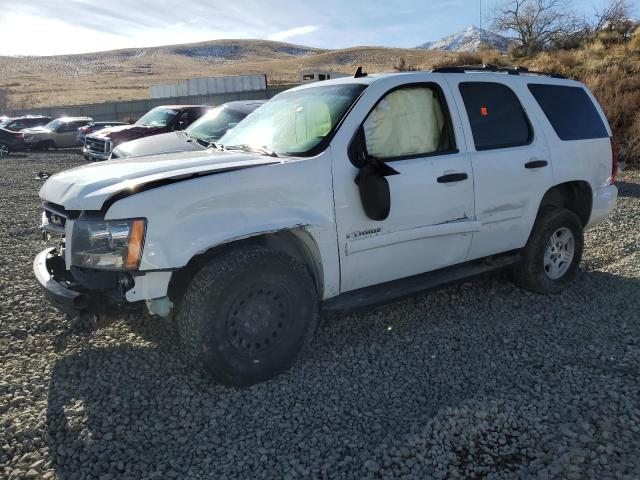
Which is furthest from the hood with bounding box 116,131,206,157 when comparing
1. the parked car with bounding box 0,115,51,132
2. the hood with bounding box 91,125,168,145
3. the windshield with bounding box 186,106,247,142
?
the parked car with bounding box 0,115,51,132

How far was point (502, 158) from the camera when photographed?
4.36m

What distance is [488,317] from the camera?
4516 millimetres

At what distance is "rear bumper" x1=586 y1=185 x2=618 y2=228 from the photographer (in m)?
5.20

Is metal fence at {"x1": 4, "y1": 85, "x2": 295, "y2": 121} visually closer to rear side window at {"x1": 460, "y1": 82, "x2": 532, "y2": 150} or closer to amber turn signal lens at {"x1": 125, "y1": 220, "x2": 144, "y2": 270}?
rear side window at {"x1": 460, "y1": 82, "x2": 532, "y2": 150}

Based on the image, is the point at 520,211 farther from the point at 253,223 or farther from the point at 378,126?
the point at 253,223

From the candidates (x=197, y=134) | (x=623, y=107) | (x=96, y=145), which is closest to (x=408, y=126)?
(x=197, y=134)

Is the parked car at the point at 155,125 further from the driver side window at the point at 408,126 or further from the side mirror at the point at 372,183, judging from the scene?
the side mirror at the point at 372,183

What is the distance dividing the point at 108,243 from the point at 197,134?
6.66m

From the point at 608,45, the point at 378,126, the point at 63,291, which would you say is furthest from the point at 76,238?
the point at 608,45

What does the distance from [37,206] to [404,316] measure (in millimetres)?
8142

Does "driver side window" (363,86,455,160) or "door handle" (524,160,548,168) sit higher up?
"driver side window" (363,86,455,160)

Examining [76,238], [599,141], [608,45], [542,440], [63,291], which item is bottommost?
[542,440]

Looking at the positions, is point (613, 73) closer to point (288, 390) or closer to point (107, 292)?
point (288, 390)

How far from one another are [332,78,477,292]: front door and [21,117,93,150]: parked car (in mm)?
22280
